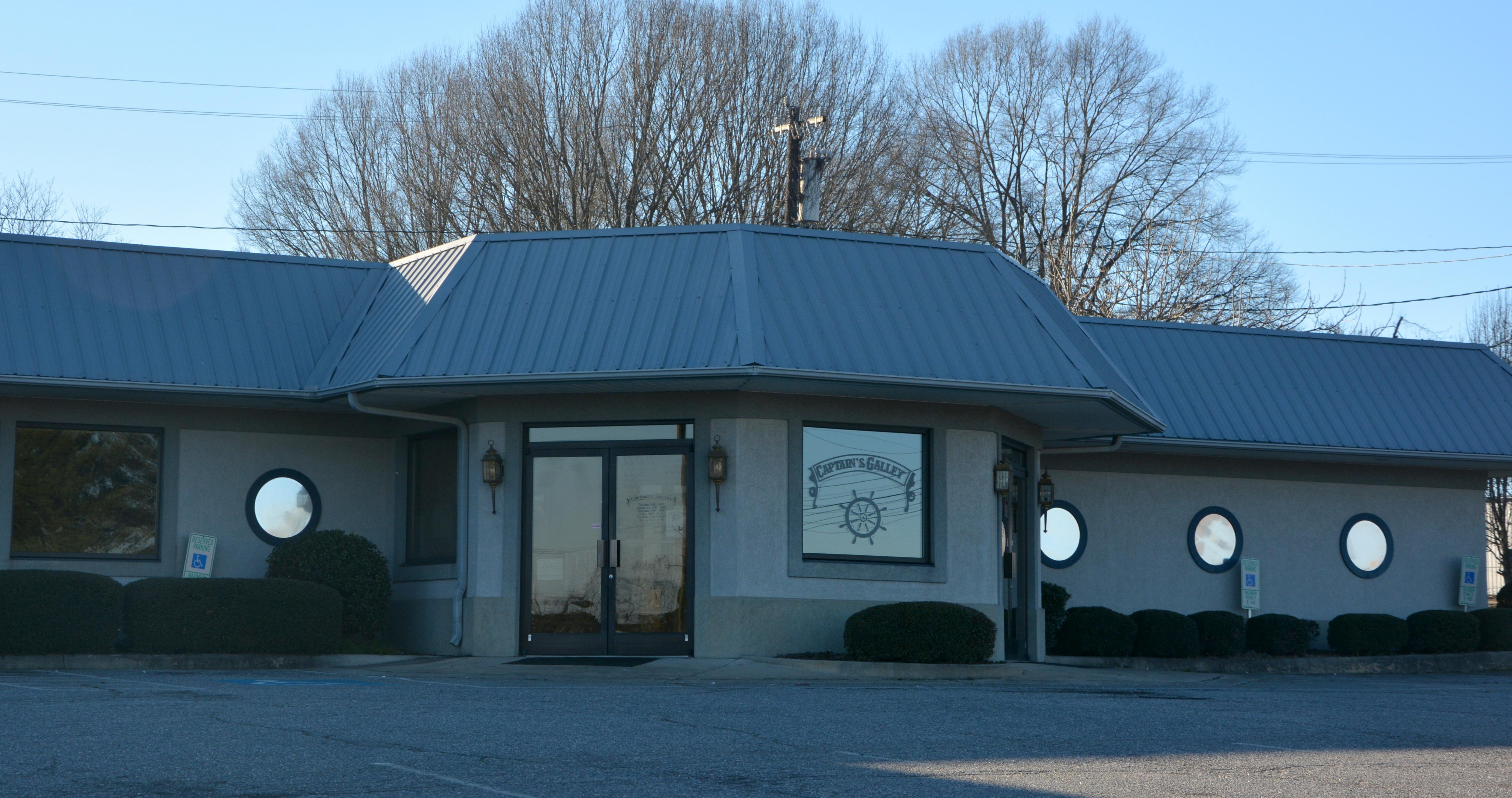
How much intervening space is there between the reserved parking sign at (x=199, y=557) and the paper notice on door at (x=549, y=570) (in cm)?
384

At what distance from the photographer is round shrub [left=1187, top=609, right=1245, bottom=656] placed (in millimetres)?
18906

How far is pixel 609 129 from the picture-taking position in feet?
96.9

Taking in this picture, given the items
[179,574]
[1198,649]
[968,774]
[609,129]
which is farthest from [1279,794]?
[609,129]

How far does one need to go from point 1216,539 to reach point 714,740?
13625mm

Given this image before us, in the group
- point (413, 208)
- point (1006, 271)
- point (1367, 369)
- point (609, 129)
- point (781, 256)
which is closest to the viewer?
point (781, 256)

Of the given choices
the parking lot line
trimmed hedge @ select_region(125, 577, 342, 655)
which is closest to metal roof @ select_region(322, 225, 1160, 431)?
trimmed hedge @ select_region(125, 577, 342, 655)

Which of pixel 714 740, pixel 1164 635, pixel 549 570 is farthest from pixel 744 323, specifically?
pixel 1164 635

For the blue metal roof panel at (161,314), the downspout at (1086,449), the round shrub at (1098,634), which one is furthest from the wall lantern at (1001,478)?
the blue metal roof panel at (161,314)

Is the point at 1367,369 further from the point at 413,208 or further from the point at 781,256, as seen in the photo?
the point at 413,208

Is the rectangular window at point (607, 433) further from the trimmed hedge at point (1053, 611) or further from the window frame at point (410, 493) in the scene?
the trimmed hedge at point (1053, 611)

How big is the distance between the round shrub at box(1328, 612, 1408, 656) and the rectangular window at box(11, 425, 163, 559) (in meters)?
15.0

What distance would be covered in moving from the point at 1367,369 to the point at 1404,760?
13886mm

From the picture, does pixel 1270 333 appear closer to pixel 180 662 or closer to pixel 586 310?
pixel 586 310

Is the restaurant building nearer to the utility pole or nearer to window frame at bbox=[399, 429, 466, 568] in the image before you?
window frame at bbox=[399, 429, 466, 568]
